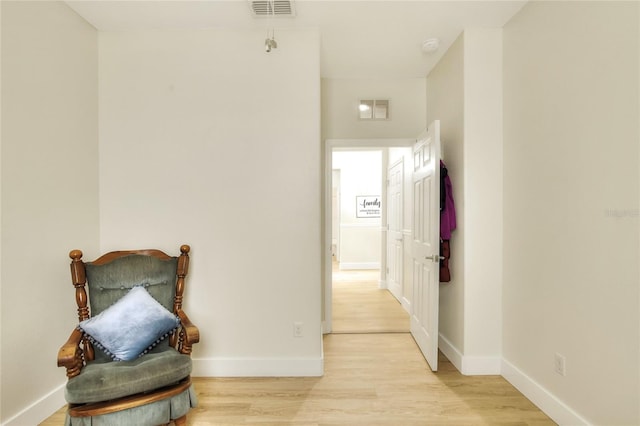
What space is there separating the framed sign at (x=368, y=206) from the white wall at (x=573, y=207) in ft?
16.2

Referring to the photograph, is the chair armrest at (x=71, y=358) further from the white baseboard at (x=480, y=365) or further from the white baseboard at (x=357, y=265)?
the white baseboard at (x=357, y=265)

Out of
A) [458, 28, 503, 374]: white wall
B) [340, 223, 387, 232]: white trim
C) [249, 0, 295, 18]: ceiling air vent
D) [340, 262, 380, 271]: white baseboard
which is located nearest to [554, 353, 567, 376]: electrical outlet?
[458, 28, 503, 374]: white wall

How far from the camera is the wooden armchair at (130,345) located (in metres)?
1.41

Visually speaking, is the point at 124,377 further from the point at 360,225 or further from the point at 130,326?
the point at 360,225

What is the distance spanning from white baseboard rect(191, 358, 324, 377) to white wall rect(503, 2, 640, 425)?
1.53 meters

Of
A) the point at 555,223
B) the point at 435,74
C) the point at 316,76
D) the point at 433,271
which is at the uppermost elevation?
the point at 435,74

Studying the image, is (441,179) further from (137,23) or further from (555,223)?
(137,23)

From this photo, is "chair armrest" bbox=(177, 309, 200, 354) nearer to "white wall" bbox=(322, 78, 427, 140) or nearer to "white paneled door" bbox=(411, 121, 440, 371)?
"white paneled door" bbox=(411, 121, 440, 371)

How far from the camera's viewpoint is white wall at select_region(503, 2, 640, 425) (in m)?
1.42

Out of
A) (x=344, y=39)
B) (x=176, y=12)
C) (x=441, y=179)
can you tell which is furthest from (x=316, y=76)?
(x=441, y=179)

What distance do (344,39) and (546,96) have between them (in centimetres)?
155

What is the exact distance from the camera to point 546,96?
6.22 feet

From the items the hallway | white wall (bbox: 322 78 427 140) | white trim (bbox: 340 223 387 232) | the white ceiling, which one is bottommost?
the hallway

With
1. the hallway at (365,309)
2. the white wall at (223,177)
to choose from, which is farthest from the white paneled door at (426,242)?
the white wall at (223,177)
